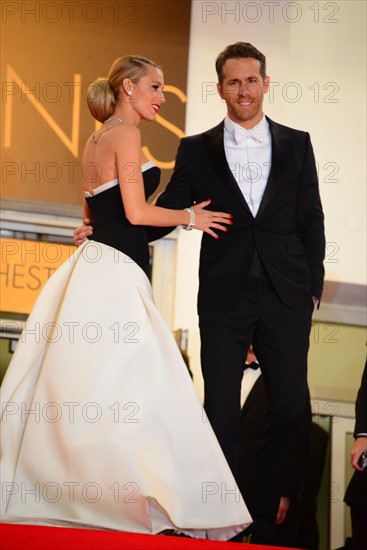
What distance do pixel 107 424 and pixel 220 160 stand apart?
1.20m

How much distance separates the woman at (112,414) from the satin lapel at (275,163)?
0.48 metres

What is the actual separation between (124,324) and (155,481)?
55 centimetres

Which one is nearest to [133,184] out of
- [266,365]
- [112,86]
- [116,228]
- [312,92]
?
[116,228]

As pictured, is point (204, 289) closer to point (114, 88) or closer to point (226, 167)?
point (226, 167)

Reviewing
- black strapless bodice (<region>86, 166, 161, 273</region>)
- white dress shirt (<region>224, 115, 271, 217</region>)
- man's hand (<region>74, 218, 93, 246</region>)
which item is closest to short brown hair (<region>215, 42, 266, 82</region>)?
white dress shirt (<region>224, 115, 271, 217</region>)

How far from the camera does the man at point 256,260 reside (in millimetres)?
3226

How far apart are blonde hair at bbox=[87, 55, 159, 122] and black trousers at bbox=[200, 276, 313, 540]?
87 cm

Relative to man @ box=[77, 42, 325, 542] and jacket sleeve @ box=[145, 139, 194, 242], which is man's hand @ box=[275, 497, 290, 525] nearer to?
man @ box=[77, 42, 325, 542]

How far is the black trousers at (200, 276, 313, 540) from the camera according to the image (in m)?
3.20

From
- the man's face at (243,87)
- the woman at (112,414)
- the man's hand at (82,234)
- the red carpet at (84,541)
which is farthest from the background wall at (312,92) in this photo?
the red carpet at (84,541)

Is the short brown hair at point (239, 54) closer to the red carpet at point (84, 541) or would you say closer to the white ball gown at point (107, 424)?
the white ball gown at point (107, 424)

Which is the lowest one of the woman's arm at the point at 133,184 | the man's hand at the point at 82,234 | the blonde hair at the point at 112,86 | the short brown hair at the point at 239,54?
the man's hand at the point at 82,234

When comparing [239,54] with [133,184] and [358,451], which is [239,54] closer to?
[133,184]

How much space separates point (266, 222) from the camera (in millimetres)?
3330
